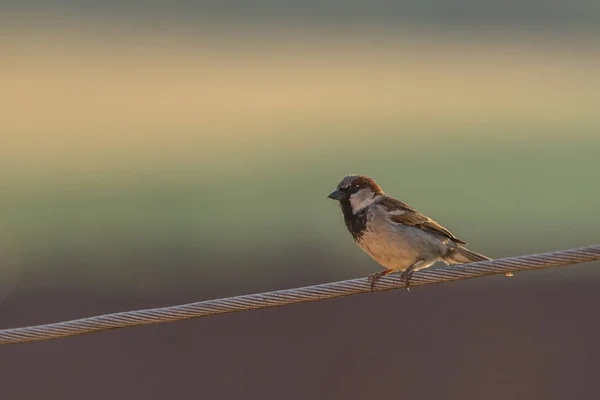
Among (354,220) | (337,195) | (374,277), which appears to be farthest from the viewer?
(337,195)

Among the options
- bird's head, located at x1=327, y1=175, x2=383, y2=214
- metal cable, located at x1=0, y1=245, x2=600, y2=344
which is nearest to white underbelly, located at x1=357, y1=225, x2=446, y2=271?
bird's head, located at x1=327, y1=175, x2=383, y2=214

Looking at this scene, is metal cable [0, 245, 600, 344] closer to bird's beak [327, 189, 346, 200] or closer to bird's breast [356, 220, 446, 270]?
bird's breast [356, 220, 446, 270]

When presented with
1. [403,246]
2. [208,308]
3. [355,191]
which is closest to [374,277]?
[403,246]

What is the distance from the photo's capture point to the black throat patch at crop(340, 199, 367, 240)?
9164mm

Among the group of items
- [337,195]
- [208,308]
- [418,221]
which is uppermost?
[337,195]

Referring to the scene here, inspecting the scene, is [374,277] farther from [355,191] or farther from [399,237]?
[355,191]

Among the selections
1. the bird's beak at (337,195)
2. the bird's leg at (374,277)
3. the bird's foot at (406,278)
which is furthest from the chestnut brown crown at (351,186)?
the bird's foot at (406,278)

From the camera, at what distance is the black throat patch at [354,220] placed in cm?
916

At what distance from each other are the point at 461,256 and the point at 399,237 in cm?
52

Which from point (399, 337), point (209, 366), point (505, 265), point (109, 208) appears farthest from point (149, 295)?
point (505, 265)

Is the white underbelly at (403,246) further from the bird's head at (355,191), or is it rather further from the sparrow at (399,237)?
the bird's head at (355,191)

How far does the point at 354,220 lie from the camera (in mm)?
9258

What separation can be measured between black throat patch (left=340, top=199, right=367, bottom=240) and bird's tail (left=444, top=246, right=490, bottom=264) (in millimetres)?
697

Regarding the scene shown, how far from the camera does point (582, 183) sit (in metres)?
43.6
